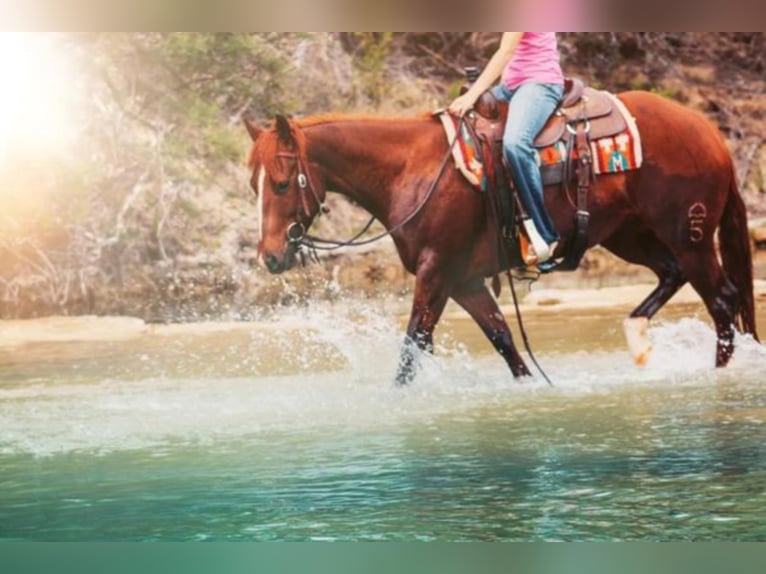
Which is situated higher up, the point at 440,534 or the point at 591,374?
the point at 591,374

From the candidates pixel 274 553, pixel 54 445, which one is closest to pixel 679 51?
pixel 274 553

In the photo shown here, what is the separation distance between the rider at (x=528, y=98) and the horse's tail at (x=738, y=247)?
23.0 inches

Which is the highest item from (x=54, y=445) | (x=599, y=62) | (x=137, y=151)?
(x=599, y=62)

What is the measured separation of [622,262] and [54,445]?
1937 mm

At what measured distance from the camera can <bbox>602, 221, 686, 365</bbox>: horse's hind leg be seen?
13.7 feet

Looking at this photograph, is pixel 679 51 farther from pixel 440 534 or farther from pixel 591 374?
pixel 440 534

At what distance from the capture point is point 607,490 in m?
3.89

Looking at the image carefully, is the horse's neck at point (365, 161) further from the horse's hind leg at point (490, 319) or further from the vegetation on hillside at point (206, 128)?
the horse's hind leg at point (490, 319)

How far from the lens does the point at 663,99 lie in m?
4.22

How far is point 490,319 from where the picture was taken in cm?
413

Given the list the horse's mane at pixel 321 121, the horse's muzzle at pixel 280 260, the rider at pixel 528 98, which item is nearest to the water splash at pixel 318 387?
the horse's muzzle at pixel 280 260

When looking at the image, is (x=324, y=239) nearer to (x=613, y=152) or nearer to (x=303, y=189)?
(x=303, y=189)

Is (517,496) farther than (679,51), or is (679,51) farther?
(679,51)

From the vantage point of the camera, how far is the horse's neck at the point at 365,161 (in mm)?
4148
